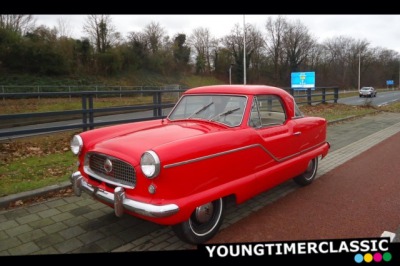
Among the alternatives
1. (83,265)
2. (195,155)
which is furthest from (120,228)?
(195,155)

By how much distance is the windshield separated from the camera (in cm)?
409

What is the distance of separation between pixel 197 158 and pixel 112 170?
0.96m

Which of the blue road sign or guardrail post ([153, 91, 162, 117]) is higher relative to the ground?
the blue road sign

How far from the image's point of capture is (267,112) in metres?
4.60

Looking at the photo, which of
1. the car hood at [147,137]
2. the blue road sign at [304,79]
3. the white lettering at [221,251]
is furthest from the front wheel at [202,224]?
the blue road sign at [304,79]

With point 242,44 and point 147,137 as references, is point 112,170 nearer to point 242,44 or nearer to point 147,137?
point 147,137

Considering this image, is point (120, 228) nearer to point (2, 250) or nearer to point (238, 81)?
point (2, 250)

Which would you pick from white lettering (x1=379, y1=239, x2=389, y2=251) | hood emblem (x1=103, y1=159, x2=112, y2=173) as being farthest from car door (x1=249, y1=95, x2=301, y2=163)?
hood emblem (x1=103, y1=159, x2=112, y2=173)

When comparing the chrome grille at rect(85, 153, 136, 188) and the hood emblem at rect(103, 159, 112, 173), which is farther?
the hood emblem at rect(103, 159, 112, 173)

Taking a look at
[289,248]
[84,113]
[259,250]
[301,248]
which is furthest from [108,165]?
[84,113]

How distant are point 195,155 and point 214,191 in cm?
47

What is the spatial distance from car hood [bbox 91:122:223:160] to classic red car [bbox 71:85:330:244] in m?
0.01

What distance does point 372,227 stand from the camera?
12.8ft

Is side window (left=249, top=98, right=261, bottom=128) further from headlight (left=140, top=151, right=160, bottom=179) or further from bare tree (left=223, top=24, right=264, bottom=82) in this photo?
bare tree (left=223, top=24, right=264, bottom=82)
